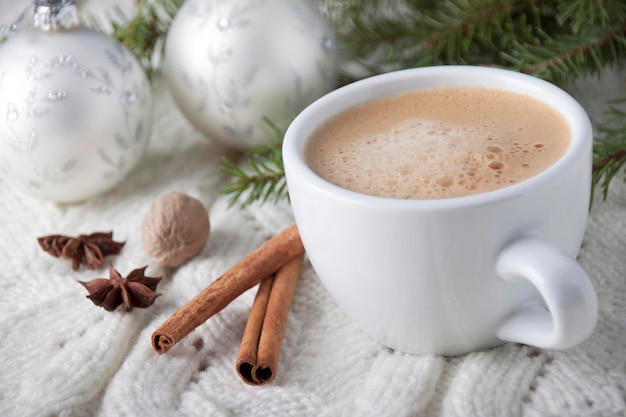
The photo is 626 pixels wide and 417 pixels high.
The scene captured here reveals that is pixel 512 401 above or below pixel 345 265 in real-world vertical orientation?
below

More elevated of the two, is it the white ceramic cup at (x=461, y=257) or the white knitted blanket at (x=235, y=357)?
the white ceramic cup at (x=461, y=257)

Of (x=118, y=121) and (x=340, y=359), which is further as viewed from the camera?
(x=118, y=121)

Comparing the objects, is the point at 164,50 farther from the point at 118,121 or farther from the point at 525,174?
the point at 525,174

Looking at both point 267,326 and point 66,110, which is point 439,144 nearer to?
point 267,326

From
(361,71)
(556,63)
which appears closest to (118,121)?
(361,71)

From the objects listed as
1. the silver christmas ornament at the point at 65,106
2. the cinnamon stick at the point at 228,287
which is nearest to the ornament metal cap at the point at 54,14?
the silver christmas ornament at the point at 65,106

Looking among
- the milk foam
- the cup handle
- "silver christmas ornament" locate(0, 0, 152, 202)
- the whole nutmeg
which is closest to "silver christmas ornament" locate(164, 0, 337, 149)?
"silver christmas ornament" locate(0, 0, 152, 202)

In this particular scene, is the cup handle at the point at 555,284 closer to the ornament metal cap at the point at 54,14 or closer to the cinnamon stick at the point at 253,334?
the cinnamon stick at the point at 253,334
